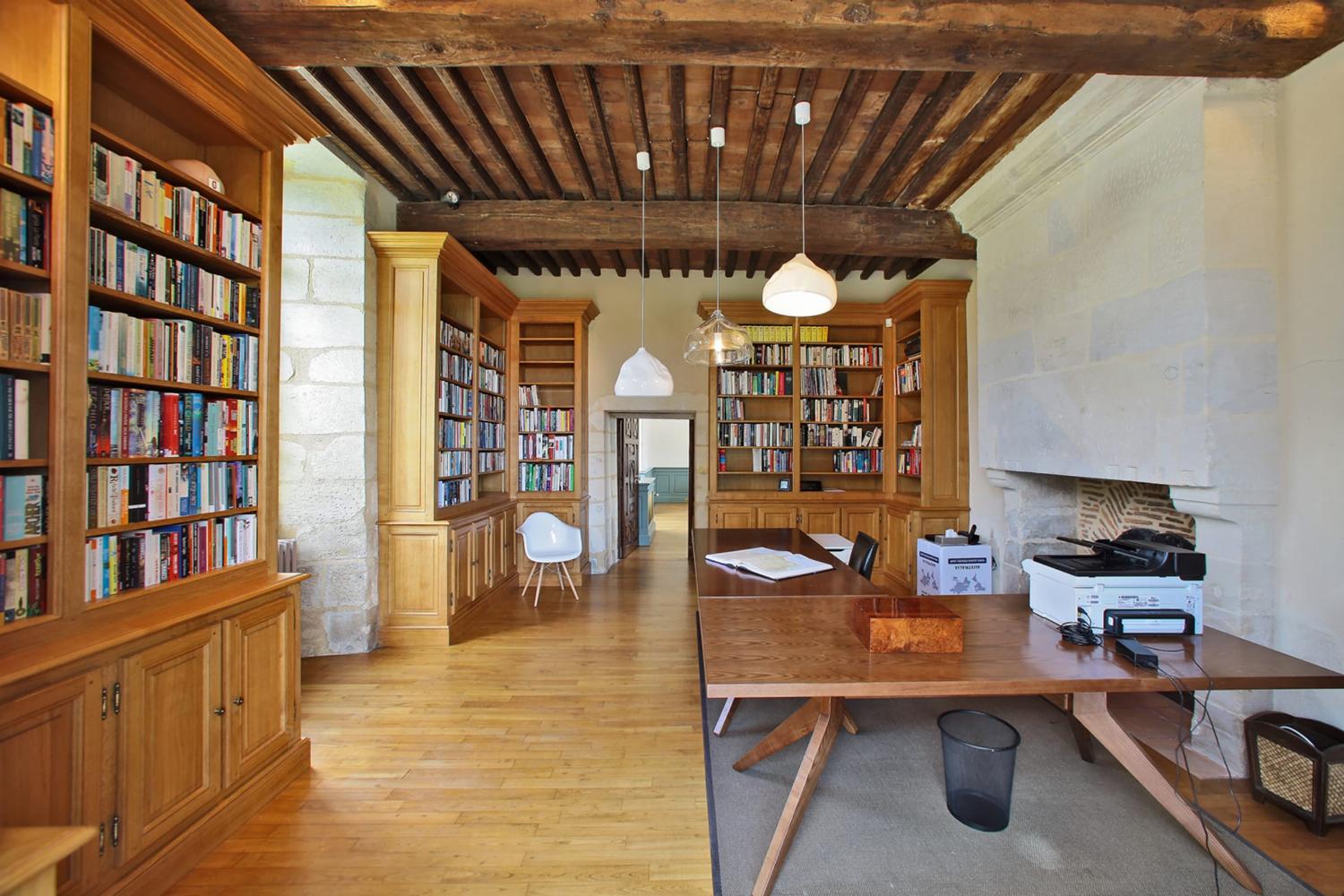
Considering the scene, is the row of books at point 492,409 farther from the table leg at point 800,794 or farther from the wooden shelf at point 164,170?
the table leg at point 800,794

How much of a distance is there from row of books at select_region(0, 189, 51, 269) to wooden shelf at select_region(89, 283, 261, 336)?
0.46 feet

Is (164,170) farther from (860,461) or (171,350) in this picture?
(860,461)

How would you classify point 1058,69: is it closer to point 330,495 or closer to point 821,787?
point 821,787

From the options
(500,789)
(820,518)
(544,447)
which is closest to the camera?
(500,789)

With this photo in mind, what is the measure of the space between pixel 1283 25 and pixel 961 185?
1.88 metres

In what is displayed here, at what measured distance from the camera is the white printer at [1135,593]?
5.82 feet

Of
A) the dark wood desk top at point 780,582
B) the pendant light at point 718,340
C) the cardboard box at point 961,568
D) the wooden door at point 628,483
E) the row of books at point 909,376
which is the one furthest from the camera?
the wooden door at point 628,483

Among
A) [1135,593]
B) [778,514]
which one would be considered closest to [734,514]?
[778,514]

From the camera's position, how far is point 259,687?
197cm

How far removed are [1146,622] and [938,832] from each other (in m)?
1.03

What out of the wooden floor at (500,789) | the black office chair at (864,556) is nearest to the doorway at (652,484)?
the black office chair at (864,556)

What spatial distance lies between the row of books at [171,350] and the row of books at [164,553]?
524 mm

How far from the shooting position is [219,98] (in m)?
1.87

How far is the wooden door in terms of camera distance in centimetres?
613
